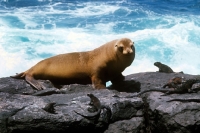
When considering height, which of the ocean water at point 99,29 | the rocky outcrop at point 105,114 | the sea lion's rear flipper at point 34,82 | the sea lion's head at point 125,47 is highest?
the sea lion's head at point 125,47

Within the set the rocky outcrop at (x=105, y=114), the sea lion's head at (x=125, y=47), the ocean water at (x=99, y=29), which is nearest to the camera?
the rocky outcrop at (x=105, y=114)

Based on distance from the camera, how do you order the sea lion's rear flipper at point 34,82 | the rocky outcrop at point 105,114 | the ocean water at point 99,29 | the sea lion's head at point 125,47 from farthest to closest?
1. the ocean water at point 99,29
2. the sea lion's rear flipper at point 34,82
3. the sea lion's head at point 125,47
4. the rocky outcrop at point 105,114

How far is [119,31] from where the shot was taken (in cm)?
1544

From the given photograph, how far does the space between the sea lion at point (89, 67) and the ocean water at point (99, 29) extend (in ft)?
19.2

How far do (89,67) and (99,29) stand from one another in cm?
1026

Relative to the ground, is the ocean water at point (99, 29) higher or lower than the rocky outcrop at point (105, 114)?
lower

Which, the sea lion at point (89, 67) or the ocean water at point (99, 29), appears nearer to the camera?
the sea lion at point (89, 67)

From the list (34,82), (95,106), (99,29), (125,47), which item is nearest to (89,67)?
(125,47)

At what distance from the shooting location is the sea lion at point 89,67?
5.09 metres

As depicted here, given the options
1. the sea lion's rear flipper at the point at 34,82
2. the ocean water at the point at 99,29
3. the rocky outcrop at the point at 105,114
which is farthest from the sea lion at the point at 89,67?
the ocean water at the point at 99,29

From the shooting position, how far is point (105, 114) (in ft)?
12.8

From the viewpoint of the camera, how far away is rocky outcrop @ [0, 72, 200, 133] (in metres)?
3.70

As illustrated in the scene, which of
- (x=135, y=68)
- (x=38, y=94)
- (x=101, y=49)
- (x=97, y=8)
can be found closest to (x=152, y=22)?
(x=97, y=8)

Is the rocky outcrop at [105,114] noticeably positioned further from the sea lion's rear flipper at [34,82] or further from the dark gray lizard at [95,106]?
the sea lion's rear flipper at [34,82]
